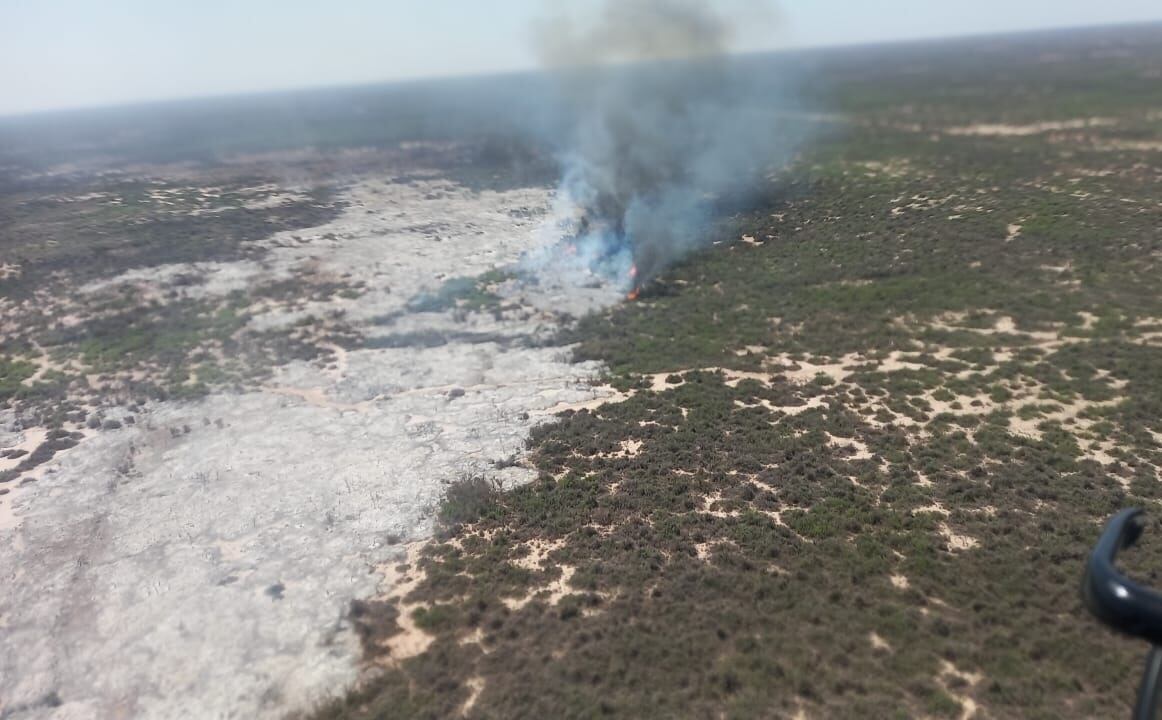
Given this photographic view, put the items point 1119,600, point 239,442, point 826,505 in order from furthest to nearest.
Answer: point 239,442, point 826,505, point 1119,600

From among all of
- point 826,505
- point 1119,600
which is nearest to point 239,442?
point 826,505

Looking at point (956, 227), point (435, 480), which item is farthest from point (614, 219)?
point (435, 480)

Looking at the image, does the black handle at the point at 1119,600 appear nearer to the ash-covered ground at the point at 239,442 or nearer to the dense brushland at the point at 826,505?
the dense brushland at the point at 826,505

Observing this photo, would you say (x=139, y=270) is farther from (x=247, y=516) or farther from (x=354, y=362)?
(x=247, y=516)

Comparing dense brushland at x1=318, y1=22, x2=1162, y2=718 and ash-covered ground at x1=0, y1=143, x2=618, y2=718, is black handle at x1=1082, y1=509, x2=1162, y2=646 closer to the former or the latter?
dense brushland at x1=318, y1=22, x2=1162, y2=718

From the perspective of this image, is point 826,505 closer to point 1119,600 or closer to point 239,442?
point 1119,600

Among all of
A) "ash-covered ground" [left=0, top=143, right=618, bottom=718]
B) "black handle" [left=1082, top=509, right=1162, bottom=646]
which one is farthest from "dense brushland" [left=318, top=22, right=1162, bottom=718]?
"black handle" [left=1082, top=509, right=1162, bottom=646]
